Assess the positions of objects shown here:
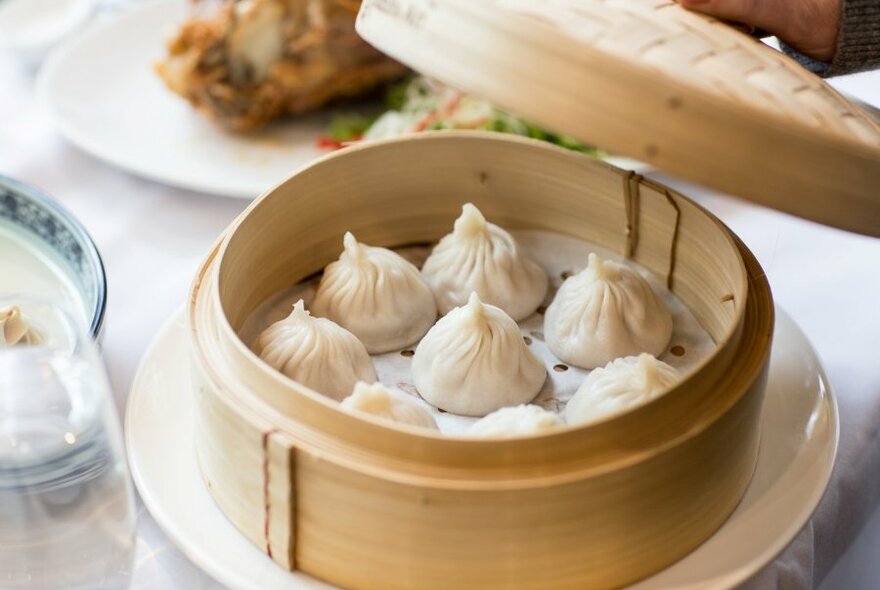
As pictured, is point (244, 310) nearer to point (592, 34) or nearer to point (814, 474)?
point (592, 34)

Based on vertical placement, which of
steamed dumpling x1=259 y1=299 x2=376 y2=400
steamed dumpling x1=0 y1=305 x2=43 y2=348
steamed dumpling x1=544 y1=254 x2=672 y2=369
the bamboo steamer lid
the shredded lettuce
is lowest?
the shredded lettuce

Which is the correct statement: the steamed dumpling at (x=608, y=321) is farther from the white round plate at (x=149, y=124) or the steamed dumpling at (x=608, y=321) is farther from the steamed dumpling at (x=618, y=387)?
the white round plate at (x=149, y=124)

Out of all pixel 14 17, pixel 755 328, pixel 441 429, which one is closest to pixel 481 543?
pixel 441 429

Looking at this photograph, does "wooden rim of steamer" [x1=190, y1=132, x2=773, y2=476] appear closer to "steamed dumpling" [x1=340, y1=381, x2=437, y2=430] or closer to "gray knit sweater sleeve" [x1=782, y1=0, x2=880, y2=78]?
"steamed dumpling" [x1=340, y1=381, x2=437, y2=430]

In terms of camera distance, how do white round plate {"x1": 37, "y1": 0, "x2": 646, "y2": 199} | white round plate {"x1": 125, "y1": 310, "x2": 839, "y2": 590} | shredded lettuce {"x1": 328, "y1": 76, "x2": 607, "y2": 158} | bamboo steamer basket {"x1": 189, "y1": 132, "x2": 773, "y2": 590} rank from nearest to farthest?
bamboo steamer basket {"x1": 189, "y1": 132, "x2": 773, "y2": 590}, white round plate {"x1": 125, "y1": 310, "x2": 839, "y2": 590}, white round plate {"x1": 37, "y1": 0, "x2": 646, "y2": 199}, shredded lettuce {"x1": 328, "y1": 76, "x2": 607, "y2": 158}

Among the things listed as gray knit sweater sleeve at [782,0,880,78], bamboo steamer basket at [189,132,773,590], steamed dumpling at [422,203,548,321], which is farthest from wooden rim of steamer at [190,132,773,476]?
gray knit sweater sleeve at [782,0,880,78]

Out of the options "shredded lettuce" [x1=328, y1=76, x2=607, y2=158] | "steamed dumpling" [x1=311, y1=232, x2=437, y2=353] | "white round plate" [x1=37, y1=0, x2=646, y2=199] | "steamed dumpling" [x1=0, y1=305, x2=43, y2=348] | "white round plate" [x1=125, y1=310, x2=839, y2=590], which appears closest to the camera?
"white round plate" [x1=125, y1=310, x2=839, y2=590]
